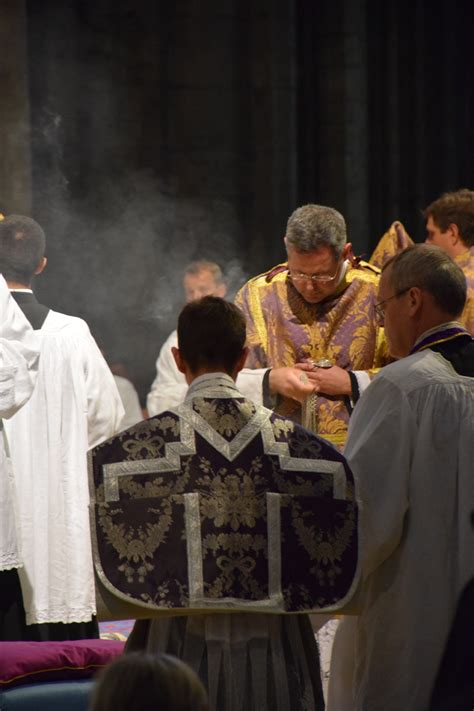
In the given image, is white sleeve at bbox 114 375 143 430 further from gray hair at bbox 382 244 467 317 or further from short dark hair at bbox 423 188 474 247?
gray hair at bbox 382 244 467 317

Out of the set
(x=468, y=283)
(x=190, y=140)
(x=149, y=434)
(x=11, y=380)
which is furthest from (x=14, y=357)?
(x=190, y=140)

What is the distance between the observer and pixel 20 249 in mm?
6000

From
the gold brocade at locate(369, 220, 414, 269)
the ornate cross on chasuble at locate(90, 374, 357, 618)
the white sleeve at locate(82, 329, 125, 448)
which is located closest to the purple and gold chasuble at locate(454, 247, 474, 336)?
the gold brocade at locate(369, 220, 414, 269)

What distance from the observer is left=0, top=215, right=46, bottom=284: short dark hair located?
5988 mm

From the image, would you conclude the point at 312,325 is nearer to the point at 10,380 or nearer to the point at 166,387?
the point at 10,380

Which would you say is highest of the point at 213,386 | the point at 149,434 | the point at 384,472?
the point at 213,386

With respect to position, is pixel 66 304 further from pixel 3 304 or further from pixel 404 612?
pixel 404 612

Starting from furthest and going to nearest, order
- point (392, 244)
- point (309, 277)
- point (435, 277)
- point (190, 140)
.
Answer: point (190, 140) < point (392, 244) < point (309, 277) < point (435, 277)

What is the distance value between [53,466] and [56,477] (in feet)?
0.16

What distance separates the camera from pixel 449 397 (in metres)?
3.47

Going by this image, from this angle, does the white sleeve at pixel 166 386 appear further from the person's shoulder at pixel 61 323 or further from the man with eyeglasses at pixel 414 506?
the man with eyeglasses at pixel 414 506

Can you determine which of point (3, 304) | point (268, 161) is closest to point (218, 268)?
point (268, 161)

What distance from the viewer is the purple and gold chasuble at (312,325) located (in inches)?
200

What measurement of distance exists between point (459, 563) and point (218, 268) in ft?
16.9
